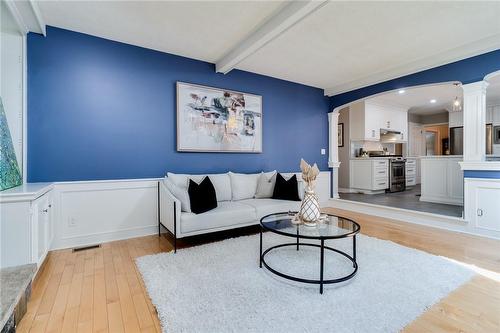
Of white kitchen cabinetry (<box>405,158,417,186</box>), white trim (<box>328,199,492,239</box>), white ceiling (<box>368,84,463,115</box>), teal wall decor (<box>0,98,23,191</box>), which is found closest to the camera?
teal wall decor (<box>0,98,23,191</box>)

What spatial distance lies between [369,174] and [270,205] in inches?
169

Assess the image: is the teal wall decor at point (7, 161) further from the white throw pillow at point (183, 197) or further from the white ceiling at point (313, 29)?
the white throw pillow at point (183, 197)

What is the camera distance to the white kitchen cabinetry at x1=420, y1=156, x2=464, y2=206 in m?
4.81

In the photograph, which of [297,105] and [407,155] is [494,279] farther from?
[407,155]

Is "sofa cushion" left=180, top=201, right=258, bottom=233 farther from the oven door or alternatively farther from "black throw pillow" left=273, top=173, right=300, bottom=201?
the oven door

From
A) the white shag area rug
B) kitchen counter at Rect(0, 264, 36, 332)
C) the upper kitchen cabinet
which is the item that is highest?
the upper kitchen cabinet

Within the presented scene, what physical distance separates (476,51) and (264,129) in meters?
3.19

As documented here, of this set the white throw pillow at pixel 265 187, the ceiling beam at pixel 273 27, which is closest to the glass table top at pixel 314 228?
the white throw pillow at pixel 265 187

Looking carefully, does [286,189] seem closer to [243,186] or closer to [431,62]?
[243,186]

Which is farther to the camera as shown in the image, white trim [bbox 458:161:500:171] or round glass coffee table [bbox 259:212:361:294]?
white trim [bbox 458:161:500:171]

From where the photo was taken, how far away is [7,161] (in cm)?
228

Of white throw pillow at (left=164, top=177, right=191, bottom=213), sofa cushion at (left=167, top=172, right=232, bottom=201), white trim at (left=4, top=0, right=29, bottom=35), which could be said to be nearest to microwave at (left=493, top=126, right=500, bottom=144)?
sofa cushion at (left=167, top=172, right=232, bottom=201)

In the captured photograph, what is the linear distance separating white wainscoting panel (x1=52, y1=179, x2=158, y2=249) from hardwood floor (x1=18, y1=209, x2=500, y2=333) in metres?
0.19

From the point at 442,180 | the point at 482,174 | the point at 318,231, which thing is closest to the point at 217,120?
the point at 318,231
